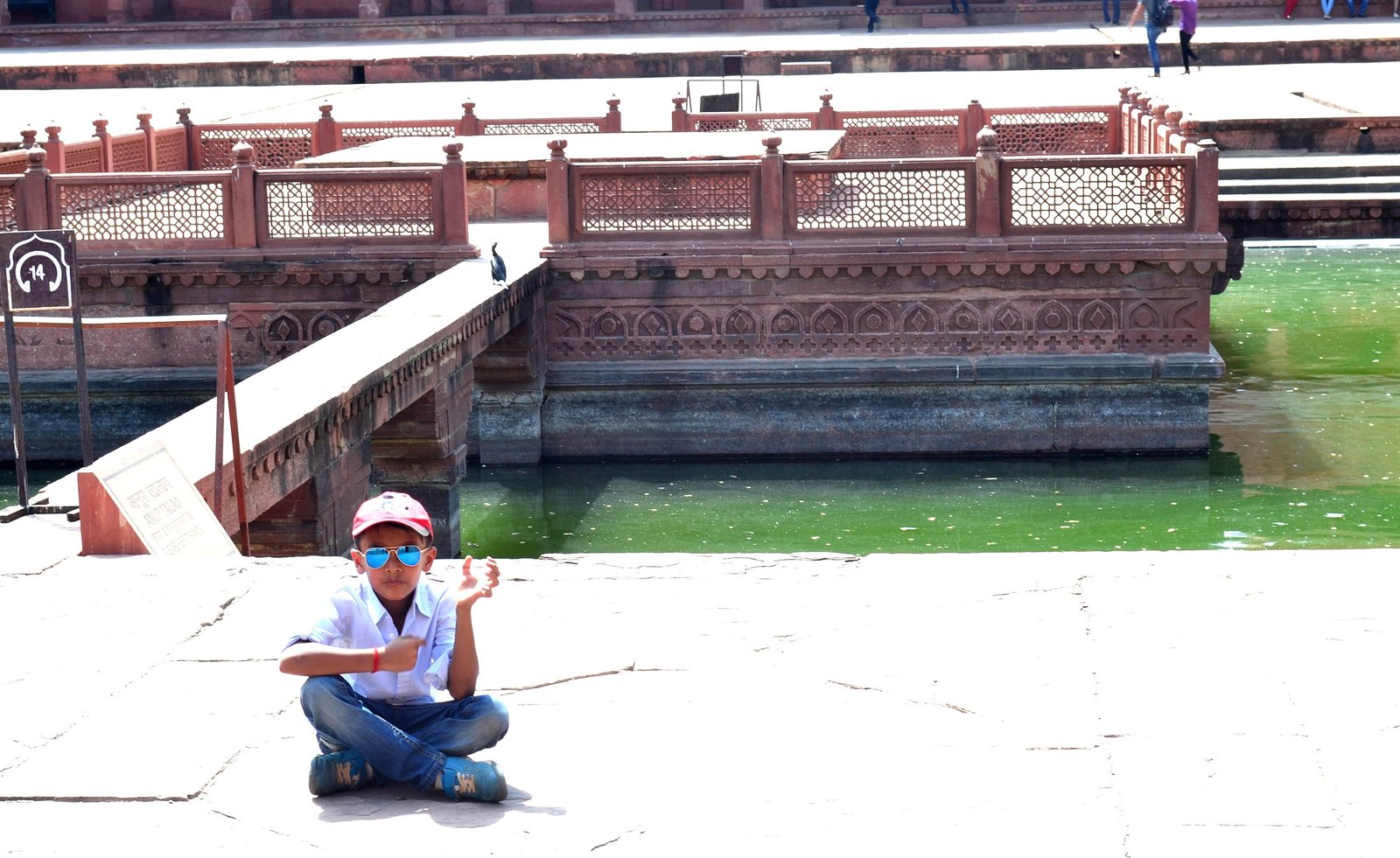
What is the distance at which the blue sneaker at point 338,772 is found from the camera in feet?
14.0

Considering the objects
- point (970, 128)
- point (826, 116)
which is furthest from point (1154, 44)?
point (826, 116)

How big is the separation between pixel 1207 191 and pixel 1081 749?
902 cm

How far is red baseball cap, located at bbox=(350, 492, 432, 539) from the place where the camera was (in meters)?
4.20

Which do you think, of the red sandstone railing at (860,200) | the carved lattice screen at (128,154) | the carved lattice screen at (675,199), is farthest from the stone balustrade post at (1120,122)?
the carved lattice screen at (128,154)

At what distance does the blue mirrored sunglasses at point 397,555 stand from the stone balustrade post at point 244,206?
969 cm

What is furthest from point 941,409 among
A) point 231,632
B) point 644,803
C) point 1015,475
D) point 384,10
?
point 384,10

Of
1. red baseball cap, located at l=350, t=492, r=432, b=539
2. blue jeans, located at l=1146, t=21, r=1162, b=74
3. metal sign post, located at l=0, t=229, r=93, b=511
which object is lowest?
red baseball cap, located at l=350, t=492, r=432, b=539

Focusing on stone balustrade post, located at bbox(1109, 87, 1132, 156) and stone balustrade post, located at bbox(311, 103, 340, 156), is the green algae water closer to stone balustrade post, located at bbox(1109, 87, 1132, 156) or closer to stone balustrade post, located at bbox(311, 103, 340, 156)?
stone balustrade post, located at bbox(1109, 87, 1132, 156)

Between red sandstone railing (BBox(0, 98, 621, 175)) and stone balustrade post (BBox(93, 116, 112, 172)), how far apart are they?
438 millimetres

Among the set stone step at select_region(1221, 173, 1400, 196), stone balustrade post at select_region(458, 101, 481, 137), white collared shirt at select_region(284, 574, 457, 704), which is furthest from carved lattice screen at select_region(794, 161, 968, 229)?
white collared shirt at select_region(284, 574, 457, 704)

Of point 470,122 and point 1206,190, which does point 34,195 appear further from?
point 1206,190

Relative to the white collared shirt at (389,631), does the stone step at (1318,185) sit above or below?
above

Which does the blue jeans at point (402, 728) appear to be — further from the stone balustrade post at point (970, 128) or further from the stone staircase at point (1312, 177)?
the stone balustrade post at point (970, 128)

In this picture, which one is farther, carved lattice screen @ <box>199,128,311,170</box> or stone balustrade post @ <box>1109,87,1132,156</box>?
carved lattice screen @ <box>199,128,311,170</box>
